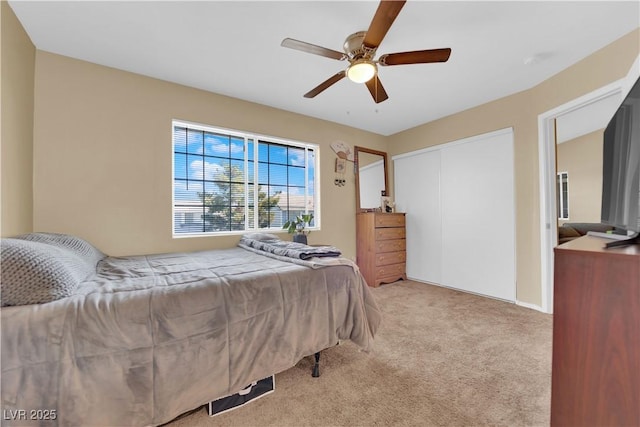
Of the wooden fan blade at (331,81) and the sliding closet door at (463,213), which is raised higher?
the wooden fan blade at (331,81)

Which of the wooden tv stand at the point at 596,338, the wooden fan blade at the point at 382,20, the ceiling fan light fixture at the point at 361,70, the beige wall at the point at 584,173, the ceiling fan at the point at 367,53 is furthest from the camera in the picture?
the beige wall at the point at 584,173

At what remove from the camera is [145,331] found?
1.11 m

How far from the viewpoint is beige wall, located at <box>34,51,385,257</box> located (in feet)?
7.09

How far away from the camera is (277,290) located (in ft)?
4.88

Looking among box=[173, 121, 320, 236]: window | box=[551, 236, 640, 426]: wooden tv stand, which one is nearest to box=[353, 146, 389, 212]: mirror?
box=[173, 121, 320, 236]: window

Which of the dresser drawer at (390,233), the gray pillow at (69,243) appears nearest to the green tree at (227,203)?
the gray pillow at (69,243)

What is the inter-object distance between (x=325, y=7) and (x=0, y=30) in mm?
2051

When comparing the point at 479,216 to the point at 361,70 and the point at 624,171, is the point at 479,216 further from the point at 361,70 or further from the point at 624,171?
the point at 361,70

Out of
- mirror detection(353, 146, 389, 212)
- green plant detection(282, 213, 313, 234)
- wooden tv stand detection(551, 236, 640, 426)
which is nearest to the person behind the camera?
wooden tv stand detection(551, 236, 640, 426)

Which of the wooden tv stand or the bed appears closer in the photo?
the wooden tv stand

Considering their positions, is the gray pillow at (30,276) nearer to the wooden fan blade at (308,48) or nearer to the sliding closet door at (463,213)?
the wooden fan blade at (308,48)

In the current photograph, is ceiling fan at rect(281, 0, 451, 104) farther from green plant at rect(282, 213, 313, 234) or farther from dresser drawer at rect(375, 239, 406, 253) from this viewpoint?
dresser drawer at rect(375, 239, 406, 253)

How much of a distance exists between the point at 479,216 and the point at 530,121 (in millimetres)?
1228

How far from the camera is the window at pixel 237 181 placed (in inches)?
112
